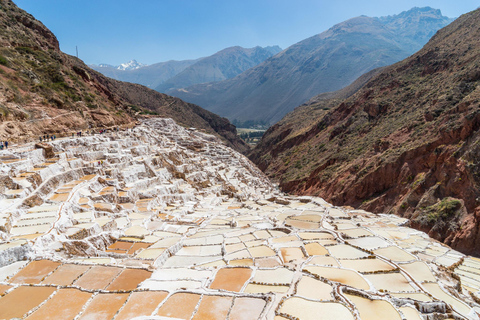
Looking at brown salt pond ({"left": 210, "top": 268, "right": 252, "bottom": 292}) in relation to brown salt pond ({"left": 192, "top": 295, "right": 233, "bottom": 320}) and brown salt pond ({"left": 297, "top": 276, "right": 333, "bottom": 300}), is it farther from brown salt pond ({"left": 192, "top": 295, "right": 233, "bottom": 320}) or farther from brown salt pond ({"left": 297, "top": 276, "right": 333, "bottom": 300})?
brown salt pond ({"left": 297, "top": 276, "right": 333, "bottom": 300})

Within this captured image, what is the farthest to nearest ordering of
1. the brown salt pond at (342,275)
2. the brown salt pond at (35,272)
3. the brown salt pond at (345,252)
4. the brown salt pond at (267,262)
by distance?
the brown salt pond at (345,252) < the brown salt pond at (267,262) < the brown salt pond at (342,275) < the brown salt pond at (35,272)

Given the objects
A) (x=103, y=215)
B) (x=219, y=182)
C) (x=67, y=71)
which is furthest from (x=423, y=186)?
(x=67, y=71)

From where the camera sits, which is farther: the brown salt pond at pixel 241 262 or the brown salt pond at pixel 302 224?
the brown salt pond at pixel 302 224

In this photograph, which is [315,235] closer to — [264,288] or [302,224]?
[302,224]

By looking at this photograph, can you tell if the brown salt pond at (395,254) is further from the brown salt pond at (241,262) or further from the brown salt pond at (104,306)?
the brown salt pond at (104,306)

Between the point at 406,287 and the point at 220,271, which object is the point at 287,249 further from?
the point at 406,287

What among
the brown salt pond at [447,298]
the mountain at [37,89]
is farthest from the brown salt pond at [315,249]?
the mountain at [37,89]

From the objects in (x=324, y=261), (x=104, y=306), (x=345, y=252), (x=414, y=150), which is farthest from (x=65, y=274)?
(x=414, y=150)
